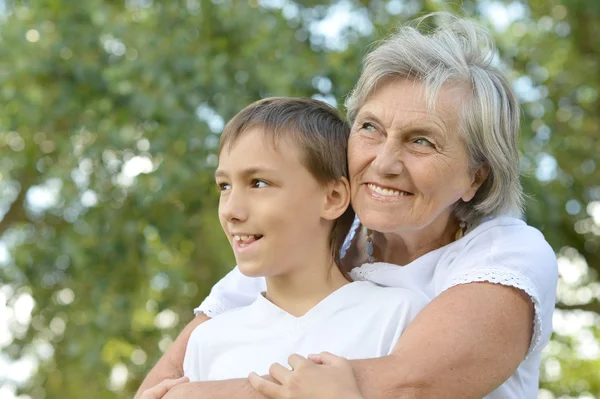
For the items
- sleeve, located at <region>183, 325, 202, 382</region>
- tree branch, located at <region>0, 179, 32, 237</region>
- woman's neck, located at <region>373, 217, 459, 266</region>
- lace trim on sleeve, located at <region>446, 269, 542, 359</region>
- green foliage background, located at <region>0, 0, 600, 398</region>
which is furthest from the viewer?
tree branch, located at <region>0, 179, 32, 237</region>

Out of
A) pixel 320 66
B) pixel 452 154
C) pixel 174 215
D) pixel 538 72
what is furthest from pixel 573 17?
pixel 452 154

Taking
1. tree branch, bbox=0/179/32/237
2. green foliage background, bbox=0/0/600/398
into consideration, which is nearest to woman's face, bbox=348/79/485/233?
green foliage background, bbox=0/0/600/398

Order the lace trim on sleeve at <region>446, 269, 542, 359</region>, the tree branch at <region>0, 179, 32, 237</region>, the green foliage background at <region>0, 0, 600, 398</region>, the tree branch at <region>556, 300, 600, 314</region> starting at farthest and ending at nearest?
the tree branch at <region>0, 179, 32, 237</region> → the tree branch at <region>556, 300, 600, 314</region> → the green foliage background at <region>0, 0, 600, 398</region> → the lace trim on sleeve at <region>446, 269, 542, 359</region>

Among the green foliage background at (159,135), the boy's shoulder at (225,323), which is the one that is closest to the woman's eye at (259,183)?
the boy's shoulder at (225,323)

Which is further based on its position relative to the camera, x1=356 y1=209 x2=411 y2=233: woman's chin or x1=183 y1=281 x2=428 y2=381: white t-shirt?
x1=356 y1=209 x2=411 y2=233: woman's chin

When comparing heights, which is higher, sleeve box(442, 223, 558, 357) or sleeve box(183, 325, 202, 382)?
sleeve box(442, 223, 558, 357)

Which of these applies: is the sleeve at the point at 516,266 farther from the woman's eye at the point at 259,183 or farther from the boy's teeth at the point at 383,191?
the woman's eye at the point at 259,183

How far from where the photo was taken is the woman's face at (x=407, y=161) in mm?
2391

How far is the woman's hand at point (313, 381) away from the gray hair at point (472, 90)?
716 mm

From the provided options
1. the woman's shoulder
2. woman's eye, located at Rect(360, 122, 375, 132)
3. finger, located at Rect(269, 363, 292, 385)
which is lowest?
the woman's shoulder

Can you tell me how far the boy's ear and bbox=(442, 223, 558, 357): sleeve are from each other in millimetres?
314

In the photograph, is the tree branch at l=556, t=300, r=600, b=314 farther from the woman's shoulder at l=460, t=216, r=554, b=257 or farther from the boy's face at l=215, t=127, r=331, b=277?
the boy's face at l=215, t=127, r=331, b=277

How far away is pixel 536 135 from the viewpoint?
671cm

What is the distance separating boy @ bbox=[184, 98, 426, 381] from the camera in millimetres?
2289
